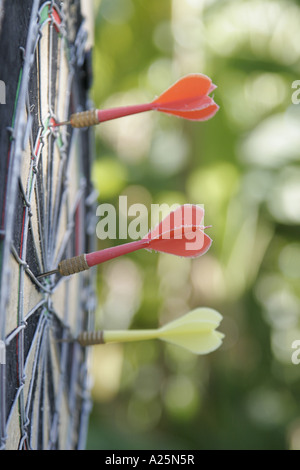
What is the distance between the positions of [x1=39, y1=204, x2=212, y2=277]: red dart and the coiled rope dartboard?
3cm

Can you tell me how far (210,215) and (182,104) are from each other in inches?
41.4

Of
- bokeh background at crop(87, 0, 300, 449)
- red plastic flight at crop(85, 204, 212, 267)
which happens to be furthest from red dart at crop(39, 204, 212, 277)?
bokeh background at crop(87, 0, 300, 449)

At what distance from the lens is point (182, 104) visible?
0.44 metres

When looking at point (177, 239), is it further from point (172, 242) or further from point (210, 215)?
point (210, 215)

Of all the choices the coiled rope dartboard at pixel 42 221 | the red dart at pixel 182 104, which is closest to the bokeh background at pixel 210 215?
the coiled rope dartboard at pixel 42 221

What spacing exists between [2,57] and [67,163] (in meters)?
0.20

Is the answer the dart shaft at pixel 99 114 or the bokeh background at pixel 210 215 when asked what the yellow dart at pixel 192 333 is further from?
the bokeh background at pixel 210 215

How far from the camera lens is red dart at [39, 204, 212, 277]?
15.8 inches

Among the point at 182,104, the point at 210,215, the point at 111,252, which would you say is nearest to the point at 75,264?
the point at 111,252

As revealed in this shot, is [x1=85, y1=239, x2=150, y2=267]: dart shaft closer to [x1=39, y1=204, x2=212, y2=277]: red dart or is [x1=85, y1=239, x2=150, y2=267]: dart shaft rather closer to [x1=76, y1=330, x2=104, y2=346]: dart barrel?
[x1=39, y1=204, x2=212, y2=277]: red dart

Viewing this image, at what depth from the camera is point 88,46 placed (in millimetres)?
585

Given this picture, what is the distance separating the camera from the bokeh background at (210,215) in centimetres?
148

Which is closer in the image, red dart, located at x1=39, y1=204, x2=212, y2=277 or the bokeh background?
red dart, located at x1=39, y1=204, x2=212, y2=277

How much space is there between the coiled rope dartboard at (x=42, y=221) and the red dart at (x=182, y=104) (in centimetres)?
3
